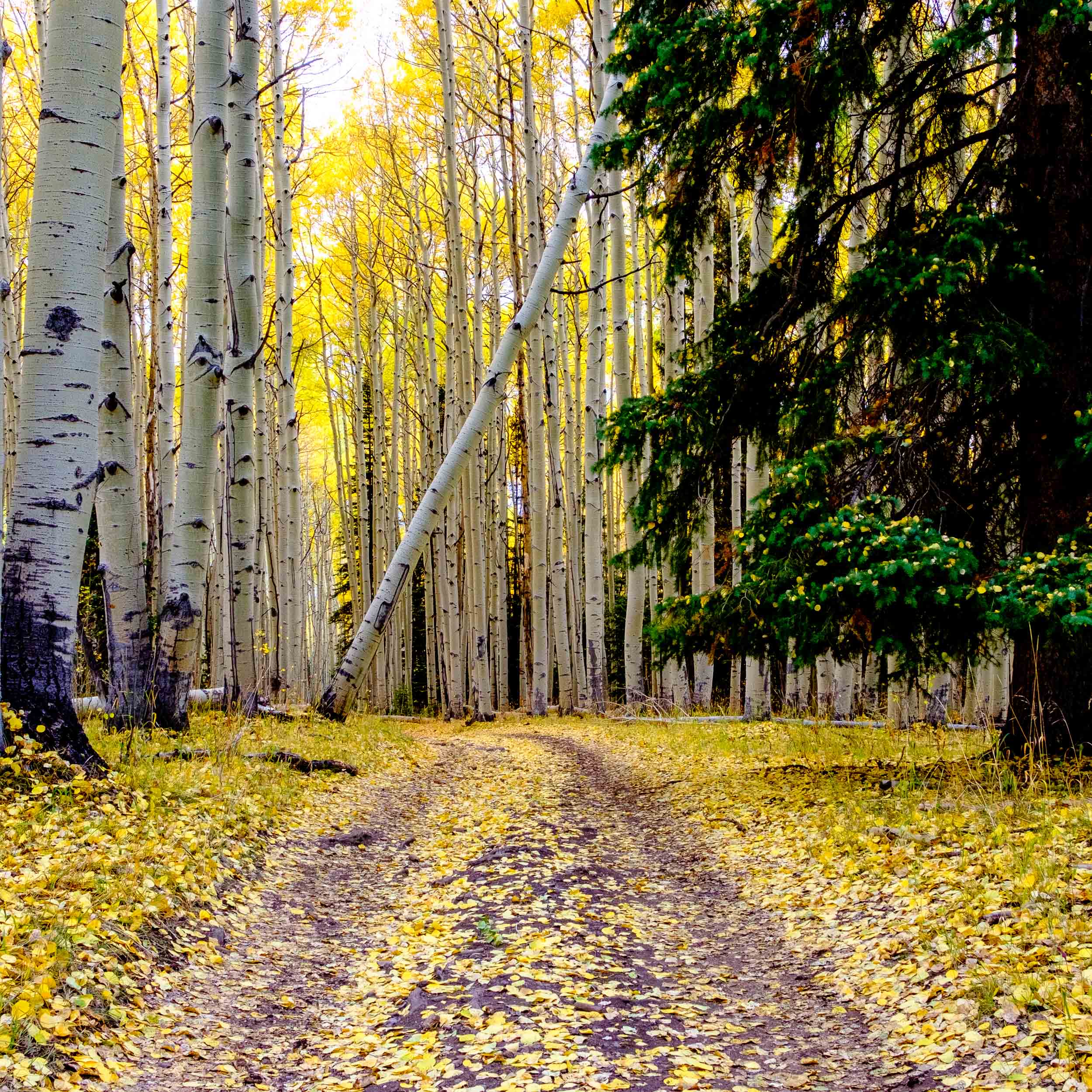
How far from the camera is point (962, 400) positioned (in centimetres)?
618

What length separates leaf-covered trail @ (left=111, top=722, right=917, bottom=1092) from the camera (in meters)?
3.00

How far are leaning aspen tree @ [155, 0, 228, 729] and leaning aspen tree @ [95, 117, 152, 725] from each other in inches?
8.3

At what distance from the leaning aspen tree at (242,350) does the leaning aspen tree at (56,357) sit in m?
3.23

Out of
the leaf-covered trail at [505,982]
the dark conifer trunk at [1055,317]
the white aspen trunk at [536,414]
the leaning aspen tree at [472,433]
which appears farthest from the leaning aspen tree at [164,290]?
the dark conifer trunk at [1055,317]

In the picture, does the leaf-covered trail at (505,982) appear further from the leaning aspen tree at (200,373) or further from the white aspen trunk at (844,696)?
the white aspen trunk at (844,696)

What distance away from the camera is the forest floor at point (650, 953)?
2953 millimetres

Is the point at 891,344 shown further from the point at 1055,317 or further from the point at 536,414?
the point at 536,414

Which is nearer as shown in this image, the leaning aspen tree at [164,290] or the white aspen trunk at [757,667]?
the leaning aspen tree at [164,290]

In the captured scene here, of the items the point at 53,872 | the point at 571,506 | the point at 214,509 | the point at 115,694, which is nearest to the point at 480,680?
the point at 571,506

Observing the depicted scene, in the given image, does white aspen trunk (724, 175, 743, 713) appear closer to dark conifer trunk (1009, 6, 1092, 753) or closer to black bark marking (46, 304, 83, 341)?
dark conifer trunk (1009, 6, 1092, 753)

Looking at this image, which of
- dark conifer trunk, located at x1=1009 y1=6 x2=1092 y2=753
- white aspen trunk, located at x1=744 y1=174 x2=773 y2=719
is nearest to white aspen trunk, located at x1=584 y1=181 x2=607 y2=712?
white aspen trunk, located at x1=744 y1=174 x2=773 y2=719

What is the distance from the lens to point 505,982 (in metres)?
3.57

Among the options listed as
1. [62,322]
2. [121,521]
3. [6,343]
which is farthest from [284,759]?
[6,343]

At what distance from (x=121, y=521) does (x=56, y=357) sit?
2.91 meters
